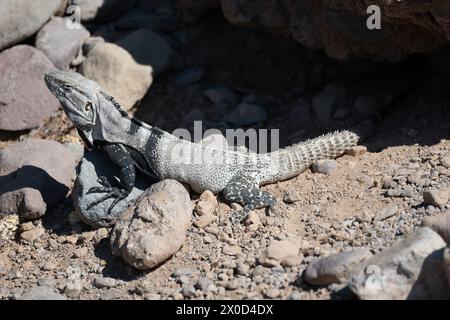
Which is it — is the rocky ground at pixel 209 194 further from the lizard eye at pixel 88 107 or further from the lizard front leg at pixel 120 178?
the lizard eye at pixel 88 107

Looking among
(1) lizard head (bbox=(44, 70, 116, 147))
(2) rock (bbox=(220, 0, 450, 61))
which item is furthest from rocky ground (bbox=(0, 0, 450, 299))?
(2) rock (bbox=(220, 0, 450, 61))

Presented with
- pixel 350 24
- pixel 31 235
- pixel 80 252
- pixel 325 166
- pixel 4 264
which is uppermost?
pixel 350 24

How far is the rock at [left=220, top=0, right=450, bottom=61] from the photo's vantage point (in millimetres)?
7738

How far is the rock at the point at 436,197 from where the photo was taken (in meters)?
6.80

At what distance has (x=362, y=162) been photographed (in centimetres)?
821

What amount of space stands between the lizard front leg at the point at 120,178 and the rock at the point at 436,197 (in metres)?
3.40

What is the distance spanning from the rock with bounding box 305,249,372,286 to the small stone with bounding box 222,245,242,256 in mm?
951

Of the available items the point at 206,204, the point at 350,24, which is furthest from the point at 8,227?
the point at 350,24

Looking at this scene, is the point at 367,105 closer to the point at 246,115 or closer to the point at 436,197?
the point at 246,115

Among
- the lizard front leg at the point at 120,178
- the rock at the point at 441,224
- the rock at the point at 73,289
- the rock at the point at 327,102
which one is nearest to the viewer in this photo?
the rock at the point at 441,224

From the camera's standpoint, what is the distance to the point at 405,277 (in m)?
5.70

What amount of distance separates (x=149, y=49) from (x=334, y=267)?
5.59 meters

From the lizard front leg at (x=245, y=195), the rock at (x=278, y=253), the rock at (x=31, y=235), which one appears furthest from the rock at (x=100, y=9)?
the rock at (x=278, y=253)

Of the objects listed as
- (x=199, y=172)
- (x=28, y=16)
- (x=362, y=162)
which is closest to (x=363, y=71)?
(x=362, y=162)
